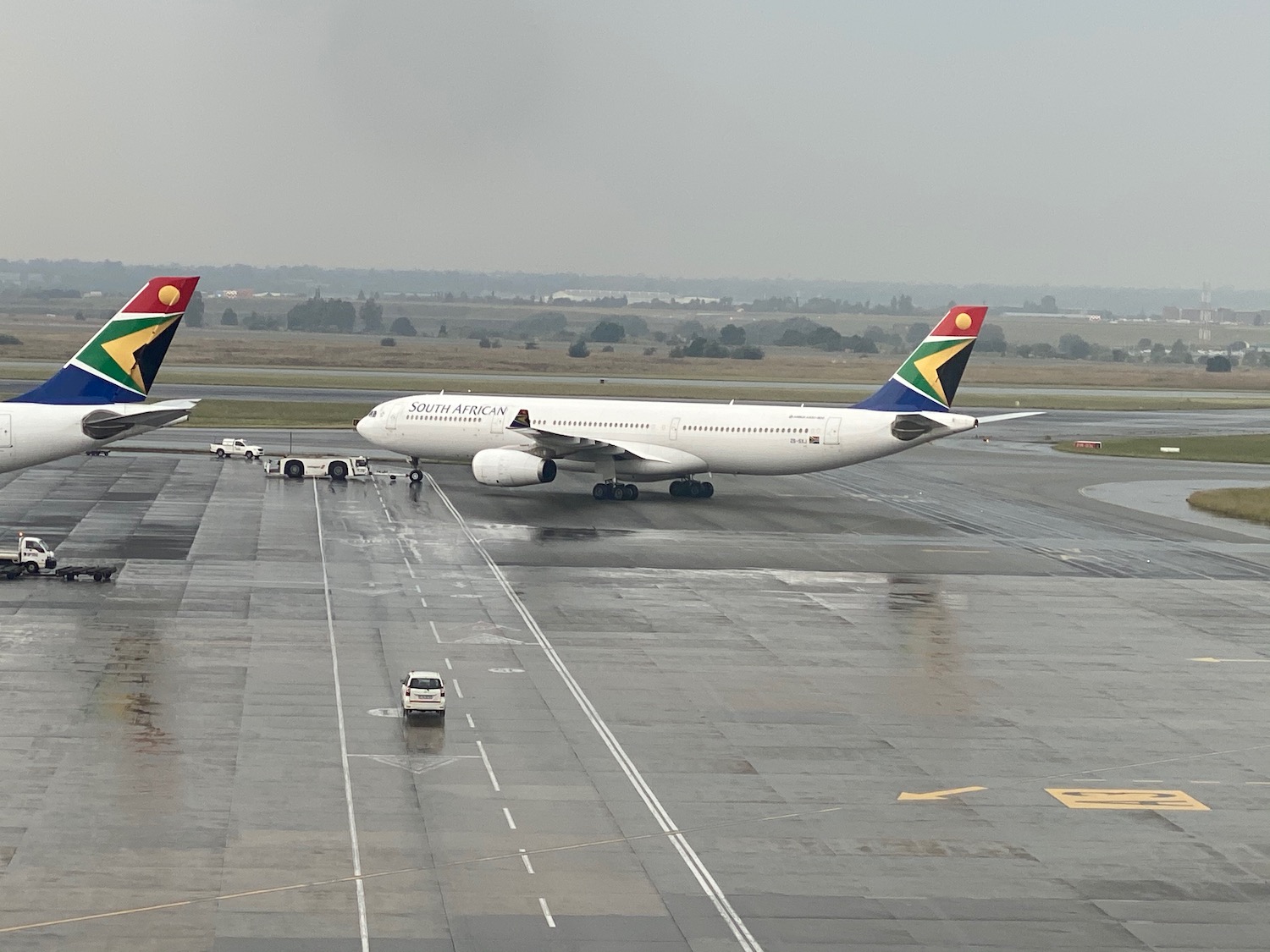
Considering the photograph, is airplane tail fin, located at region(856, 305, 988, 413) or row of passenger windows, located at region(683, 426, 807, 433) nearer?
airplane tail fin, located at region(856, 305, 988, 413)

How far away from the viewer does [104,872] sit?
24.4 m

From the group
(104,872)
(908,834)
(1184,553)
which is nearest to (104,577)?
(104,872)

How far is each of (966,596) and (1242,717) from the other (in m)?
15.1

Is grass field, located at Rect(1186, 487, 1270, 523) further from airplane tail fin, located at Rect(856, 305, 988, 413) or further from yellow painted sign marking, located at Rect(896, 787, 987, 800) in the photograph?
yellow painted sign marking, located at Rect(896, 787, 987, 800)

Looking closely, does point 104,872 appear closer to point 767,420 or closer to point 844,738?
point 844,738

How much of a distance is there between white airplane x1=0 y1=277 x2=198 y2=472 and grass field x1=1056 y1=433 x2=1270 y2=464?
68309mm

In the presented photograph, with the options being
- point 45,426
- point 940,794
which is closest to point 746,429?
point 45,426

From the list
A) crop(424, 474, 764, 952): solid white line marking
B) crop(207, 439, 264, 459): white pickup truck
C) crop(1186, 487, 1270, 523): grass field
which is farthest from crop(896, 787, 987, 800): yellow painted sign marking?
crop(207, 439, 264, 459): white pickup truck

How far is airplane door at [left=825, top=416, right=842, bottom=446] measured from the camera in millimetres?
73188

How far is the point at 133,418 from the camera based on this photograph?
5406cm

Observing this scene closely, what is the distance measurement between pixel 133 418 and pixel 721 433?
29941 mm

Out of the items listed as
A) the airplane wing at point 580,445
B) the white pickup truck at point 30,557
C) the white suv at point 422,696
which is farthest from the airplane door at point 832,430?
the white suv at point 422,696

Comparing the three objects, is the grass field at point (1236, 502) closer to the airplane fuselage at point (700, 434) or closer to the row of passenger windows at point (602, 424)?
the airplane fuselage at point (700, 434)

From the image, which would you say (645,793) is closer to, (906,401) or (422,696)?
(422,696)
